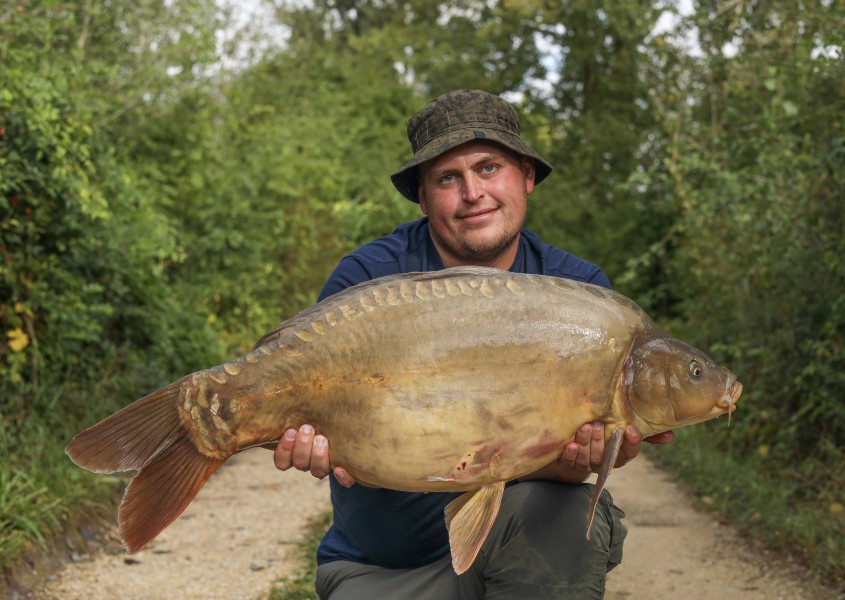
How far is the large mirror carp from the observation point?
2.39 metres

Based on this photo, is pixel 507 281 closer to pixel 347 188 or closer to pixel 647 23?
pixel 647 23

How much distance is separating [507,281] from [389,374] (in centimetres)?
36

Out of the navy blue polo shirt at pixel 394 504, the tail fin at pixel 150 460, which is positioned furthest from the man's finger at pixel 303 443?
the navy blue polo shirt at pixel 394 504

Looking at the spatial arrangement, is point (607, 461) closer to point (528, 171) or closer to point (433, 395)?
point (433, 395)

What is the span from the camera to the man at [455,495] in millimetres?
2832

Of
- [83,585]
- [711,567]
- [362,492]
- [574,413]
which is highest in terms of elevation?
[574,413]

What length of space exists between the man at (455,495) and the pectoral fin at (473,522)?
21 centimetres

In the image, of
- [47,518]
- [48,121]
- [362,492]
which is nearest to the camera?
[362,492]

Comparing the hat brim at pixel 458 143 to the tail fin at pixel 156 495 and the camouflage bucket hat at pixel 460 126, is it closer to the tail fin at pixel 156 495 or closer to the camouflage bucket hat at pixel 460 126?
the camouflage bucket hat at pixel 460 126

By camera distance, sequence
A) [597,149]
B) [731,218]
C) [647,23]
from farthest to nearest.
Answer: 1. [597,149]
2. [647,23]
3. [731,218]

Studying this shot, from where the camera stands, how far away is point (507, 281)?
2.51 metres

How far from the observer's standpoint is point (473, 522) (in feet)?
8.02

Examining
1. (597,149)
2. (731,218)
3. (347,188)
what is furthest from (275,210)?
(597,149)

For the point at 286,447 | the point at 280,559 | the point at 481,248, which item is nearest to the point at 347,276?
the point at 481,248
